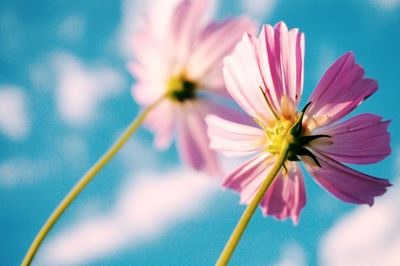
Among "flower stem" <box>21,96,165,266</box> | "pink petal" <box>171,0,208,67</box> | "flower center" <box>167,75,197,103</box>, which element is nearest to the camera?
"flower stem" <box>21,96,165,266</box>

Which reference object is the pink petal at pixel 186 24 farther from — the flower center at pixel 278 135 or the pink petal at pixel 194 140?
the flower center at pixel 278 135

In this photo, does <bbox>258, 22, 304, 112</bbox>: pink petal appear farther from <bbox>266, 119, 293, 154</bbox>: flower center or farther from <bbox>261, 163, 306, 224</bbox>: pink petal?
<bbox>261, 163, 306, 224</bbox>: pink petal

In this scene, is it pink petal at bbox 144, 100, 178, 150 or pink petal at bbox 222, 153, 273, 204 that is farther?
pink petal at bbox 144, 100, 178, 150

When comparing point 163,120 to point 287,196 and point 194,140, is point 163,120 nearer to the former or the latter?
point 194,140

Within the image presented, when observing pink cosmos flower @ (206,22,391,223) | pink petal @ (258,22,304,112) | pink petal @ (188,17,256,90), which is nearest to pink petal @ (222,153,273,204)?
pink cosmos flower @ (206,22,391,223)

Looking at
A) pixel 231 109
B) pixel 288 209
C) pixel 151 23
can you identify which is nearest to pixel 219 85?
pixel 231 109

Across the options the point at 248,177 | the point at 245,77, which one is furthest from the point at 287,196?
the point at 245,77

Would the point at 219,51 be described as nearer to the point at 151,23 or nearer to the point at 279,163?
the point at 151,23
